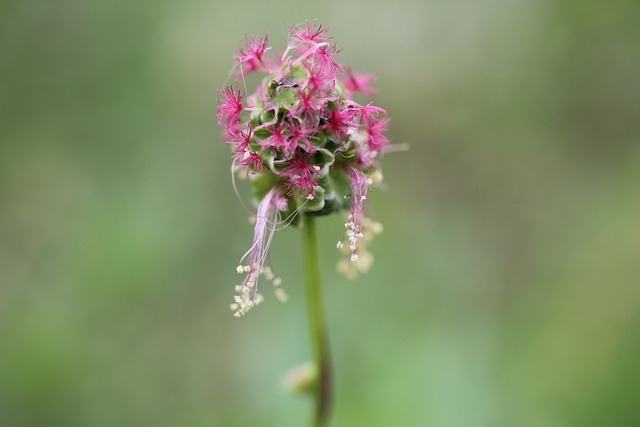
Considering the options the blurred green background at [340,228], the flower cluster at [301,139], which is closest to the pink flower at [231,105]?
the flower cluster at [301,139]

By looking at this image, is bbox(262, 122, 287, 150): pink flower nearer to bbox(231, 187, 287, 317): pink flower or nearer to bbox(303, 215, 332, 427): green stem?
bbox(231, 187, 287, 317): pink flower

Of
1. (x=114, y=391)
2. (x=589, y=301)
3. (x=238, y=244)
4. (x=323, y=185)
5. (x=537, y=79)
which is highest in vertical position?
(x=537, y=79)

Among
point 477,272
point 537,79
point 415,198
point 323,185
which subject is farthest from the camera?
point 537,79

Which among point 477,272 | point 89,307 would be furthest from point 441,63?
point 89,307

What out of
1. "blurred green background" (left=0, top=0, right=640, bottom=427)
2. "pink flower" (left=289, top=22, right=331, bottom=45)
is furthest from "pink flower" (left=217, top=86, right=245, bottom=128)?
"blurred green background" (left=0, top=0, right=640, bottom=427)

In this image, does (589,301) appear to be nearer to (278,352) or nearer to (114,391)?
(278,352)

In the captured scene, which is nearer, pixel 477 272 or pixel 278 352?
pixel 278 352

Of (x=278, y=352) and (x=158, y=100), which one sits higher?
(x=158, y=100)

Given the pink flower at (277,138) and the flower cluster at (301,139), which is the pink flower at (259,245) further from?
the pink flower at (277,138)
